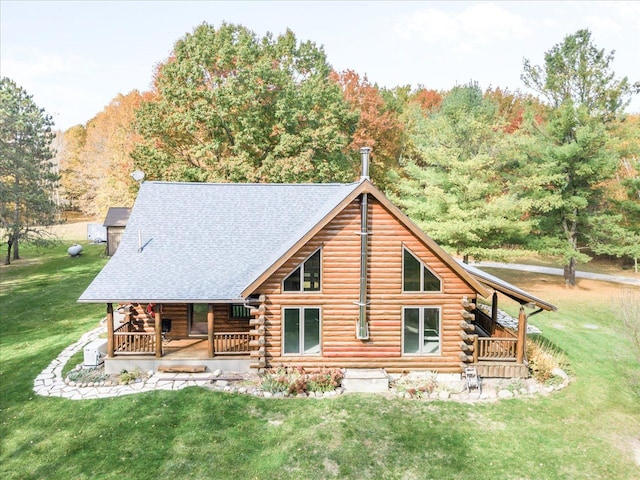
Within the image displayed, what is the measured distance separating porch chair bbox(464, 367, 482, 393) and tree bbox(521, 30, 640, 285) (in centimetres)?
1615

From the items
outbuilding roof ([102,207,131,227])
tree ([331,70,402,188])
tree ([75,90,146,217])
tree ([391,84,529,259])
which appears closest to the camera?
tree ([391,84,529,259])

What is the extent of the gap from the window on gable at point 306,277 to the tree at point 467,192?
12.9m

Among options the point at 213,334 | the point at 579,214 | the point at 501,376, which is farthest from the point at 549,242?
the point at 213,334

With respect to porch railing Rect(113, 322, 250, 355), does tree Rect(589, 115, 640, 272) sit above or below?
above

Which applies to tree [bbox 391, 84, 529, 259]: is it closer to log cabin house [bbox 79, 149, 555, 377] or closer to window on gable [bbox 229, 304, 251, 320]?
log cabin house [bbox 79, 149, 555, 377]

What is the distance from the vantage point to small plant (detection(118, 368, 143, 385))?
46.2ft

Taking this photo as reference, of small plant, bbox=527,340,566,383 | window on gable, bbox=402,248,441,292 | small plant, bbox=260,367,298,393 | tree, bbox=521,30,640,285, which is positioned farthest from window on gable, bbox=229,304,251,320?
Result: tree, bbox=521,30,640,285

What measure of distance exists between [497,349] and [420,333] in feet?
9.60

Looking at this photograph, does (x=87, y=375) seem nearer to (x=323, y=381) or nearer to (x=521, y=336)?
(x=323, y=381)

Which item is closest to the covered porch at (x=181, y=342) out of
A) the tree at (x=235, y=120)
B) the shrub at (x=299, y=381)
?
the shrub at (x=299, y=381)

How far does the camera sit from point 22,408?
1283 cm

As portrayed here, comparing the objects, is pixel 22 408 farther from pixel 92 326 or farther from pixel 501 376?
pixel 501 376

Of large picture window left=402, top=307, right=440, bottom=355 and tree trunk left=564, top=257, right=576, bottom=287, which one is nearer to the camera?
large picture window left=402, top=307, right=440, bottom=355

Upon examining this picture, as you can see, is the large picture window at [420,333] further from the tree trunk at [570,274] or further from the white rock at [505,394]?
the tree trunk at [570,274]
